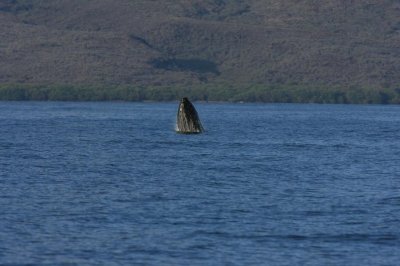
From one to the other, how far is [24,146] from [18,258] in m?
36.1

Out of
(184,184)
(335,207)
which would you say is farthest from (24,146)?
(335,207)

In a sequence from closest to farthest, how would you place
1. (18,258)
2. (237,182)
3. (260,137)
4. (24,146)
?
(18,258) < (237,182) < (24,146) < (260,137)

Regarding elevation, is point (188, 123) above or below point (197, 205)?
above

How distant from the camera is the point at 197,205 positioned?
1439 inches

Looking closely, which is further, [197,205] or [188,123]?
[188,123]

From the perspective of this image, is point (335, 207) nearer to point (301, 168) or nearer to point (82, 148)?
point (301, 168)

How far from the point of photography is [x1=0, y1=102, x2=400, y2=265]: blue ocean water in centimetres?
2895

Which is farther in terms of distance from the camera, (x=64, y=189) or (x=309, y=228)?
(x=64, y=189)

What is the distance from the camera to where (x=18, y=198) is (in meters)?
37.6

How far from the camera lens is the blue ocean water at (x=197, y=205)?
28953 millimetres

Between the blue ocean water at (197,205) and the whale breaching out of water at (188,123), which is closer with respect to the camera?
the blue ocean water at (197,205)

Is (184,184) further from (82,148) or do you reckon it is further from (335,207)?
(82,148)

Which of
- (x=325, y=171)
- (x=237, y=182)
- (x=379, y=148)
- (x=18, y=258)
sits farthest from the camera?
(x=379, y=148)

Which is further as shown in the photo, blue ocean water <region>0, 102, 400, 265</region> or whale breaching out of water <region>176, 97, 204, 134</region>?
whale breaching out of water <region>176, 97, 204, 134</region>
